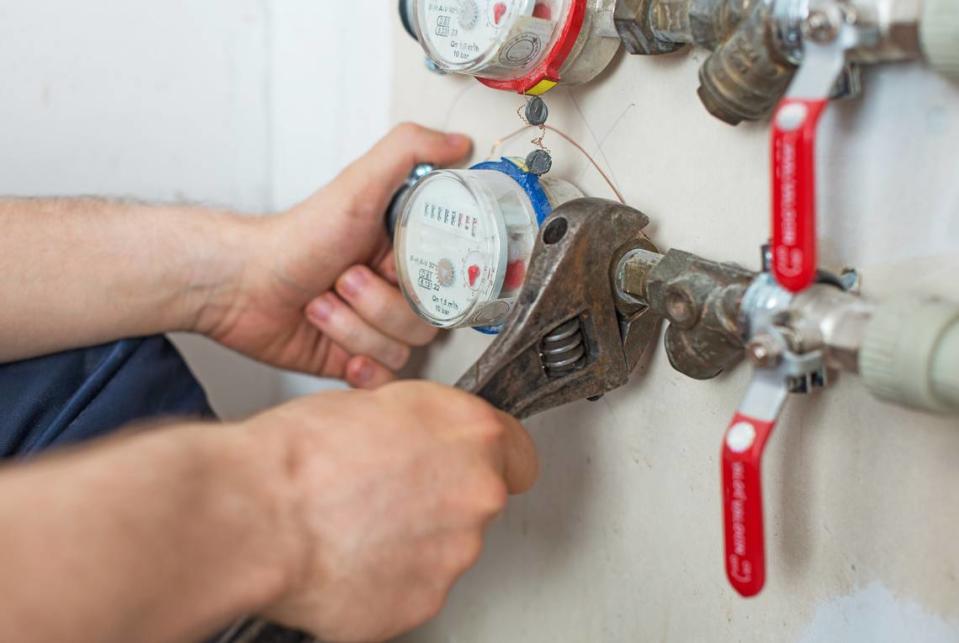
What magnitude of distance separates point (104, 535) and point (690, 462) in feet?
1.09

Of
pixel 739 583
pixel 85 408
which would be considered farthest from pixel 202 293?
pixel 739 583

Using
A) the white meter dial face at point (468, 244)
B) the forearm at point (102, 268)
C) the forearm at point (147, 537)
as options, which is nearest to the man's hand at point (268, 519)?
the forearm at point (147, 537)

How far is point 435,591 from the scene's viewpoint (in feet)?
1.46

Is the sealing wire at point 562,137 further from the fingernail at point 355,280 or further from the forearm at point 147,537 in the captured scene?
the forearm at point 147,537

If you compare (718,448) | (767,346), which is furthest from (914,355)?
(718,448)

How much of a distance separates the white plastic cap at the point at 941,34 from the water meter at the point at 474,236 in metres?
0.25

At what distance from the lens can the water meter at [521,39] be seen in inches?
20.6

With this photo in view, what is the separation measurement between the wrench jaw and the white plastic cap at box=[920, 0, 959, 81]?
0.61ft

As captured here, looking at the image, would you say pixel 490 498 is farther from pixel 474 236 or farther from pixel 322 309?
pixel 322 309

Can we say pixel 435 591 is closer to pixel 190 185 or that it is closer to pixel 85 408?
pixel 85 408

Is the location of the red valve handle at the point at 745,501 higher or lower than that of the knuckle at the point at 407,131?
lower

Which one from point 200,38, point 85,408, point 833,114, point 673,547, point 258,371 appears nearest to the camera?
point 833,114

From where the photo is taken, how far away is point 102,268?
27.6 inches

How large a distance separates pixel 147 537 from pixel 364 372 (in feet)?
1.43
